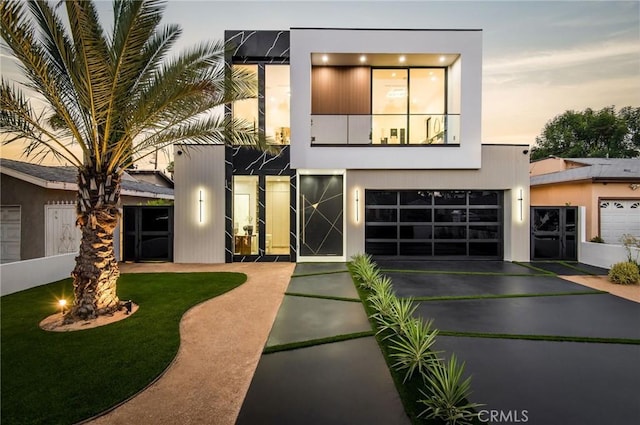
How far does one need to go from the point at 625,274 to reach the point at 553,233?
10.0 ft

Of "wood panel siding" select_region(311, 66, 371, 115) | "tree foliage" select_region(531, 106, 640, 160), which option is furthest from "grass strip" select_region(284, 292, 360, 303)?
"tree foliage" select_region(531, 106, 640, 160)

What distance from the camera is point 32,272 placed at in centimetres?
647

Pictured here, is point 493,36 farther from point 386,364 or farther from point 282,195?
point 386,364

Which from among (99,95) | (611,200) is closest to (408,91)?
(611,200)

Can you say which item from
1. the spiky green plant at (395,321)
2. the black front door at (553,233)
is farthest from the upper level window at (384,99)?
the spiky green plant at (395,321)

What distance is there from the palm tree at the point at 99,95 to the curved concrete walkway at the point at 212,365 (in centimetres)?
184

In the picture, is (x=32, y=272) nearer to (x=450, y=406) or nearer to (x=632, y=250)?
(x=450, y=406)

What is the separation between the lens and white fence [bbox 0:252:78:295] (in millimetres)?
5922

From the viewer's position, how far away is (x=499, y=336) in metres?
4.01

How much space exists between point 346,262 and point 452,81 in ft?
23.5

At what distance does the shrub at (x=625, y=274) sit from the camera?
22.5 ft

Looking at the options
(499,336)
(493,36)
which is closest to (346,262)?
(499,336)

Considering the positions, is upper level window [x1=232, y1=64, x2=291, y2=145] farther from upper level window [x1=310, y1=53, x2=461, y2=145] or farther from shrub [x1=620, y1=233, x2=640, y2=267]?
shrub [x1=620, y1=233, x2=640, y2=267]

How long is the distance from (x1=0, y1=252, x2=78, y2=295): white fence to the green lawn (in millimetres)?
291
